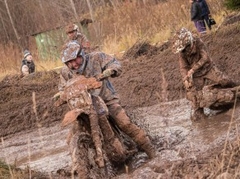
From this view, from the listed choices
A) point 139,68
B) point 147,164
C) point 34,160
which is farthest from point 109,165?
point 139,68

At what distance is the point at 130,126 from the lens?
25.3ft

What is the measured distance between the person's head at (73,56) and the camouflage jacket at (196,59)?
2.58 metres

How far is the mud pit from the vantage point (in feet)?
22.6

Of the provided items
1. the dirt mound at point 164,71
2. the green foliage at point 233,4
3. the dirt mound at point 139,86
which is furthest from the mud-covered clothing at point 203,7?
the green foliage at point 233,4

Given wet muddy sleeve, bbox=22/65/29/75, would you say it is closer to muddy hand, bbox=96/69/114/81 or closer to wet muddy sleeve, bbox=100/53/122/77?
wet muddy sleeve, bbox=100/53/122/77

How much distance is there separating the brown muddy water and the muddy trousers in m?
0.15

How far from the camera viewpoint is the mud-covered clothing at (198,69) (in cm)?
951

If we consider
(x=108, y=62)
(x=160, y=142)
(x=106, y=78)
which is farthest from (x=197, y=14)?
(x=106, y=78)

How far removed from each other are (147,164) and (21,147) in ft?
16.1

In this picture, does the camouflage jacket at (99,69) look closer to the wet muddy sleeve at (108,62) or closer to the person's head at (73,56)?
the wet muddy sleeve at (108,62)

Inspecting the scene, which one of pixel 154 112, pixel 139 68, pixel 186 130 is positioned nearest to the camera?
pixel 186 130

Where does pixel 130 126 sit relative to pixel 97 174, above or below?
above

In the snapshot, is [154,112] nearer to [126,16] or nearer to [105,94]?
[105,94]

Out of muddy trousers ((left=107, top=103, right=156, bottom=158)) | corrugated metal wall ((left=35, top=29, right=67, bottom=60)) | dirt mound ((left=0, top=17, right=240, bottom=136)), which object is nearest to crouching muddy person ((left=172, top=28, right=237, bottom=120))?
muddy trousers ((left=107, top=103, right=156, bottom=158))
